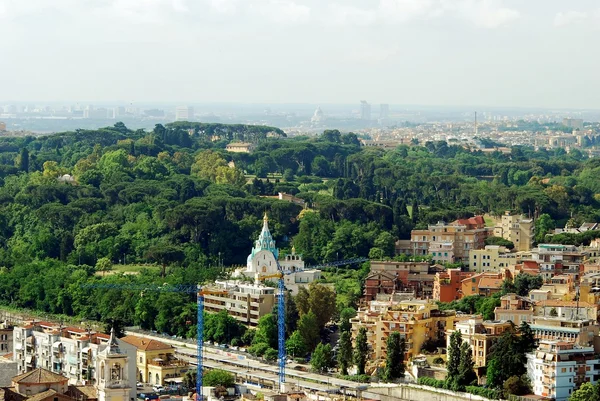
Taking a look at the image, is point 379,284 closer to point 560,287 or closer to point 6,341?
point 560,287

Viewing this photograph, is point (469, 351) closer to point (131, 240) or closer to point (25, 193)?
point (131, 240)

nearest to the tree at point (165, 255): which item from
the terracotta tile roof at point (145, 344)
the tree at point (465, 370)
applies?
the terracotta tile roof at point (145, 344)

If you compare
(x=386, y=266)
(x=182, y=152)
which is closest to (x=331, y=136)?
(x=182, y=152)

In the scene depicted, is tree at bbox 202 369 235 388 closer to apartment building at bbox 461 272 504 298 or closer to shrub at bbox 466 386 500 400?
shrub at bbox 466 386 500 400

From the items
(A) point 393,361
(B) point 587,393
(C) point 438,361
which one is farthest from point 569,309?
(B) point 587,393

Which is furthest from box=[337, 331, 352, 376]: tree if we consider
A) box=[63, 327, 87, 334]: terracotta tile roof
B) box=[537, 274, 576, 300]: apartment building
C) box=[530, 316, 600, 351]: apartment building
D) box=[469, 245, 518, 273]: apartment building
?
box=[469, 245, 518, 273]: apartment building
